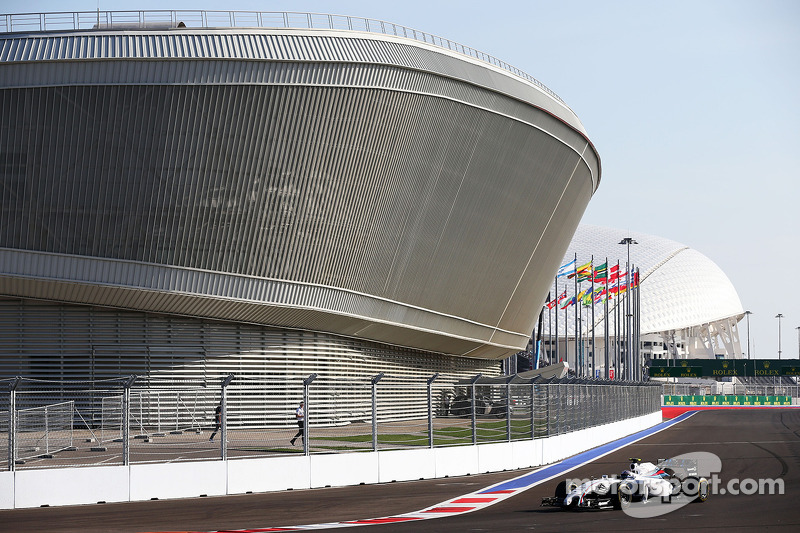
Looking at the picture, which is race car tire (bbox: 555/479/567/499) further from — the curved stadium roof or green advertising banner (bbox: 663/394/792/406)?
the curved stadium roof

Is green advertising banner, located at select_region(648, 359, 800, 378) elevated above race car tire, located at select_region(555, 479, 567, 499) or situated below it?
below

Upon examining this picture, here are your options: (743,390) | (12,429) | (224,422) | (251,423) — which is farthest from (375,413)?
(743,390)

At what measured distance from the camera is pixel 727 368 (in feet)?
363

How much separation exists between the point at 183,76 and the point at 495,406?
15.1 metres

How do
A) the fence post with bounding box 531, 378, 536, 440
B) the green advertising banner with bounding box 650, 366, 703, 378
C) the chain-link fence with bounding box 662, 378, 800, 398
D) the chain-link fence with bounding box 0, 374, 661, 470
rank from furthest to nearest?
the green advertising banner with bounding box 650, 366, 703, 378 → the chain-link fence with bounding box 662, 378, 800, 398 → the fence post with bounding box 531, 378, 536, 440 → the chain-link fence with bounding box 0, 374, 661, 470

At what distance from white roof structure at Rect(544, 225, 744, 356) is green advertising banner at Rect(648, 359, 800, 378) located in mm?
31393

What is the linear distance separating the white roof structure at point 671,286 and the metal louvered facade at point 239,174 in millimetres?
104208

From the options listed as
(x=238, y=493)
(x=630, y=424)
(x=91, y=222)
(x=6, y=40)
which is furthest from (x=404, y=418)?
(x=630, y=424)

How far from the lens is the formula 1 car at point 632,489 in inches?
687

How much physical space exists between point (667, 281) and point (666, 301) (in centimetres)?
407

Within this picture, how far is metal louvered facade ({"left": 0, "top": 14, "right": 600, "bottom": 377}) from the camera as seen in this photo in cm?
3284

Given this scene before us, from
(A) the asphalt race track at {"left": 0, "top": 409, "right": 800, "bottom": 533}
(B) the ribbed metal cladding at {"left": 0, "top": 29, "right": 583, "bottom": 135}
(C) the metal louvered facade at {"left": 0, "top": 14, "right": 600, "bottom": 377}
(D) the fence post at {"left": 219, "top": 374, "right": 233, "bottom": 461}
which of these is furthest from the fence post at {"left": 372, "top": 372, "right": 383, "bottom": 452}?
(B) the ribbed metal cladding at {"left": 0, "top": 29, "right": 583, "bottom": 135}

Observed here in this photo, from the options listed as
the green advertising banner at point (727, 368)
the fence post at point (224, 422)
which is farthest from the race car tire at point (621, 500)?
the green advertising banner at point (727, 368)

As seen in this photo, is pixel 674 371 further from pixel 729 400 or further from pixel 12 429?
pixel 12 429
